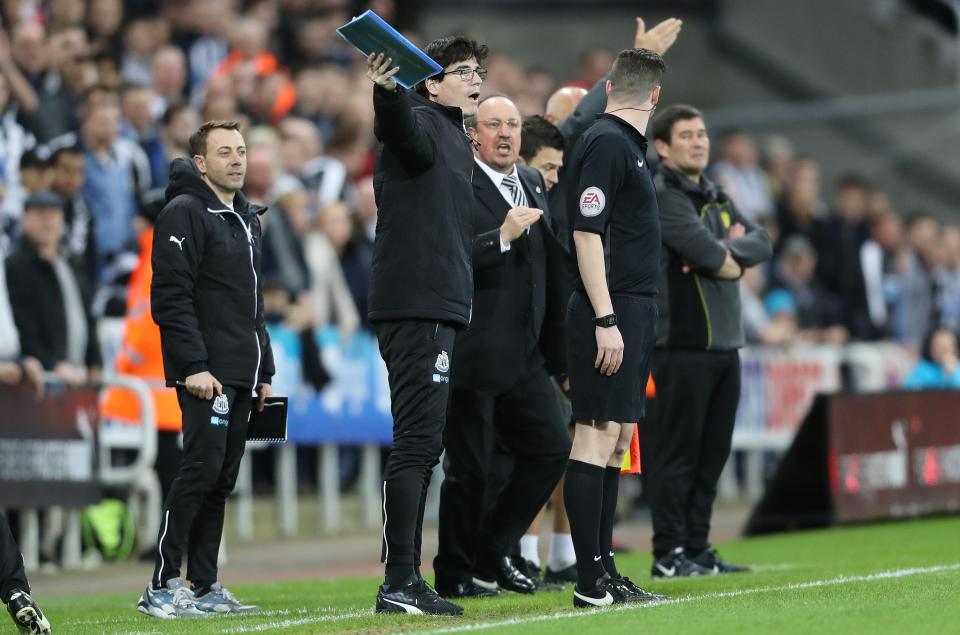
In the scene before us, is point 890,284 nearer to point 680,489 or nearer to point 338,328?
point 338,328

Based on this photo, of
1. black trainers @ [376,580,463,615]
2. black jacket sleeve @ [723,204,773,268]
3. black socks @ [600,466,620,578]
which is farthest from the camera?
black jacket sleeve @ [723,204,773,268]

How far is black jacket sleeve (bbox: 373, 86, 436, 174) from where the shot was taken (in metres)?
7.29

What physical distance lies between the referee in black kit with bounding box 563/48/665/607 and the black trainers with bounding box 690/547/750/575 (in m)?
1.66

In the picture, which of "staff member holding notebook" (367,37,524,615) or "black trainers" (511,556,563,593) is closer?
"staff member holding notebook" (367,37,524,615)

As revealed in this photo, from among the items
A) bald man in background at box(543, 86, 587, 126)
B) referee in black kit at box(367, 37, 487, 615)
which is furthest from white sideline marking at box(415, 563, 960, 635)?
bald man in background at box(543, 86, 587, 126)

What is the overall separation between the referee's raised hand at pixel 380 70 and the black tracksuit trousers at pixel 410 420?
110 cm

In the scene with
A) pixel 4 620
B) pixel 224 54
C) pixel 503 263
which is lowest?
pixel 4 620

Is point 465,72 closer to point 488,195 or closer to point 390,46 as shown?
point 390,46

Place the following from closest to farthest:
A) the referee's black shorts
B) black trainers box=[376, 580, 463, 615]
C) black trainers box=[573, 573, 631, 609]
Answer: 1. black trainers box=[376, 580, 463, 615]
2. black trainers box=[573, 573, 631, 609]
3. the referee's black shorts

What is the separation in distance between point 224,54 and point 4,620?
32.3ft

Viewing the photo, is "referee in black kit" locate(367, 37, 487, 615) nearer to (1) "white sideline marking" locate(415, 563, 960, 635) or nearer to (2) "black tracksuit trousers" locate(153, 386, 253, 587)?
(1) "white sideline marking" locate(415, 563, 960, 635)

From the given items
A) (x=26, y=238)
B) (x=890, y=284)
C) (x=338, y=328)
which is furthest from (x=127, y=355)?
(x=890, y=284)

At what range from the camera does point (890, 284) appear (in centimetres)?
1980

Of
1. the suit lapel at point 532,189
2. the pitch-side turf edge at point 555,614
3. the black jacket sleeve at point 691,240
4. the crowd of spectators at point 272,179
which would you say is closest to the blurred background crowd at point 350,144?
the crowd of spectators at point 272,179
